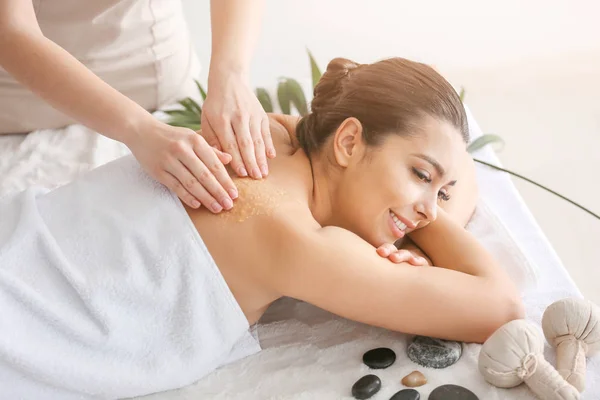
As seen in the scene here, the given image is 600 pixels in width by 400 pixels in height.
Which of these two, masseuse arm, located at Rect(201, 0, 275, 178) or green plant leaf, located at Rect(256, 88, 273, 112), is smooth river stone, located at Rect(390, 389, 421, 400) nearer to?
masseuse arm, located at Rect(201, 0, 275, 178)

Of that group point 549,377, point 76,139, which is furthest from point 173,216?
point 76,139

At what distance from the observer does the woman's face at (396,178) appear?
129cm

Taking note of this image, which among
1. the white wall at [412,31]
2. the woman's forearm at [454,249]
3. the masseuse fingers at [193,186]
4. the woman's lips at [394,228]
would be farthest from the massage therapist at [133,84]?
the white wall at [412,31]

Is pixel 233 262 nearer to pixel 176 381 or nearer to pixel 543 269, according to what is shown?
pixel 176 381

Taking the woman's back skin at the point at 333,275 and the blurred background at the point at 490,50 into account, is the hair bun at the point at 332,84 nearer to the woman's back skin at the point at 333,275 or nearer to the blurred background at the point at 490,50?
Answer: the woman's back skin at the point at 333,275

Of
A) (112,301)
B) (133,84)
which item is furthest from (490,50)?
(112,301)

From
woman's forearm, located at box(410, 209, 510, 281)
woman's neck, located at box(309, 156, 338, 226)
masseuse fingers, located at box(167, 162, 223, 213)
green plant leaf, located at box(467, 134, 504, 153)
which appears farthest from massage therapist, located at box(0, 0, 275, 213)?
green plant leaf, located at box(467, 134, 504, 153)

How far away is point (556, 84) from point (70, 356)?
88.0 inches

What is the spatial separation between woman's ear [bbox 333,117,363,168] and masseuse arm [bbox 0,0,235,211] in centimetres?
21

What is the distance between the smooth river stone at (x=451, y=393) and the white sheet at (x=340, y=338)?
2 cm

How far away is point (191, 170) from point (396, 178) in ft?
1.12

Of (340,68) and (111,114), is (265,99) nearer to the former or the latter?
(340,68)

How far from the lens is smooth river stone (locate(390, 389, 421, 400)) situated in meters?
1.16

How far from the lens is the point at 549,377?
1.12m
